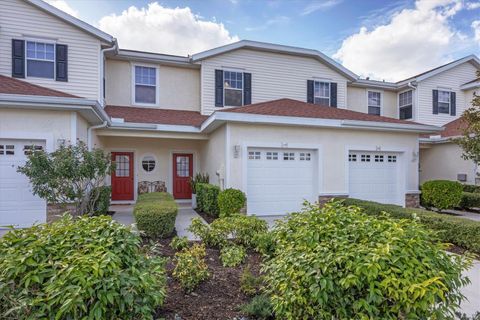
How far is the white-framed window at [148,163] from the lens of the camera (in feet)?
42.4

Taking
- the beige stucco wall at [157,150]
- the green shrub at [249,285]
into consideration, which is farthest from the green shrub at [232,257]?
the beige stucco wall at [157,150]

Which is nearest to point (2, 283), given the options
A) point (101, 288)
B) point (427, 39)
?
point (101, 288)

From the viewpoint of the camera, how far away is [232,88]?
12867 mm

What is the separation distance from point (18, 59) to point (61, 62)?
52.6 inches

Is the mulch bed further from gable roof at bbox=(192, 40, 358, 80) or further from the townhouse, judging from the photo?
gable roof at bbox=(192, 40, 358, 80)

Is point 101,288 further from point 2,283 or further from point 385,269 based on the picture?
point 385,269

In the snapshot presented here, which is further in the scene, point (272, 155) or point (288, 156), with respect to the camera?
point (288, 156)

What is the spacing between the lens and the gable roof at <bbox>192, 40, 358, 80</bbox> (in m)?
12.4

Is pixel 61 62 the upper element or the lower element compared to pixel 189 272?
upper

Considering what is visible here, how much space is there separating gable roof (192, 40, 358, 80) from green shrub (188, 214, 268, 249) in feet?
29.4

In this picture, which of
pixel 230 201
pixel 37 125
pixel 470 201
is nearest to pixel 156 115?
pixel 37 125

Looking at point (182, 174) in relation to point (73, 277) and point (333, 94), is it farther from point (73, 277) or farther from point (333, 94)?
point (73, 277)

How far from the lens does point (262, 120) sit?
29.1ft

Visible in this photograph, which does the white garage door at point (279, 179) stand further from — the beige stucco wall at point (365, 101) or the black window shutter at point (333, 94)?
the beige stucco wall at point (365, 101)
